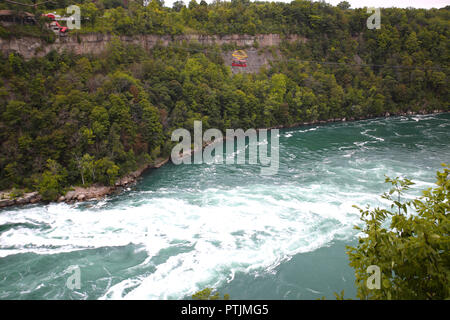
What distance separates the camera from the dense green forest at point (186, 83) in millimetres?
26609

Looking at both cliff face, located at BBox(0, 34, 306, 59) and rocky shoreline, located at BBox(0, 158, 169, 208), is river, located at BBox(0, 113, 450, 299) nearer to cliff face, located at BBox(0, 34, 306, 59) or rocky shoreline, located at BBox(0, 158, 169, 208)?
rocky shoreline, located at BBox(0, 158, 169, 208)

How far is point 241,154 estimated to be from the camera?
34719 mm

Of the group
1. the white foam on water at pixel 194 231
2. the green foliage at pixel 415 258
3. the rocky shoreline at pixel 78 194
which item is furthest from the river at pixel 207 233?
the green foliage at pixel 415 258

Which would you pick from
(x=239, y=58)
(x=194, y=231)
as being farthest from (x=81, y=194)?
(x=239, y=58)

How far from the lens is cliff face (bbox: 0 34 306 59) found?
3275 centimetres

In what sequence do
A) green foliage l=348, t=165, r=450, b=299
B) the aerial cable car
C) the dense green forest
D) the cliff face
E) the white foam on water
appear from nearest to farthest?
green foliage l=348, t=165, r=450, b=299
the white foam on water
the dense green forest
the cliff face
the aerial cable car

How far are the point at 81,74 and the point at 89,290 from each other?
23289 mm

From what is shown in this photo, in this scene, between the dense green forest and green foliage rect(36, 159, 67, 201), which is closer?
green foliage rect(36, 159, 67, 201)

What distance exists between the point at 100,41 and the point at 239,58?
20.9 meters

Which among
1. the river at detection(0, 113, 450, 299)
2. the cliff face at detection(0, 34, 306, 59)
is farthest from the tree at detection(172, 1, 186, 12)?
the river at detection(0, 113, 450, 299)

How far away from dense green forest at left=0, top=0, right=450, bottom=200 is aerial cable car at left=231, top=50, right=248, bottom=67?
1.75 metres

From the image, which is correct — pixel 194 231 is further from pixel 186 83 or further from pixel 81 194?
pixel 186 83

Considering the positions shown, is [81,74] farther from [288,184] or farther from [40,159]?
[288,184]
